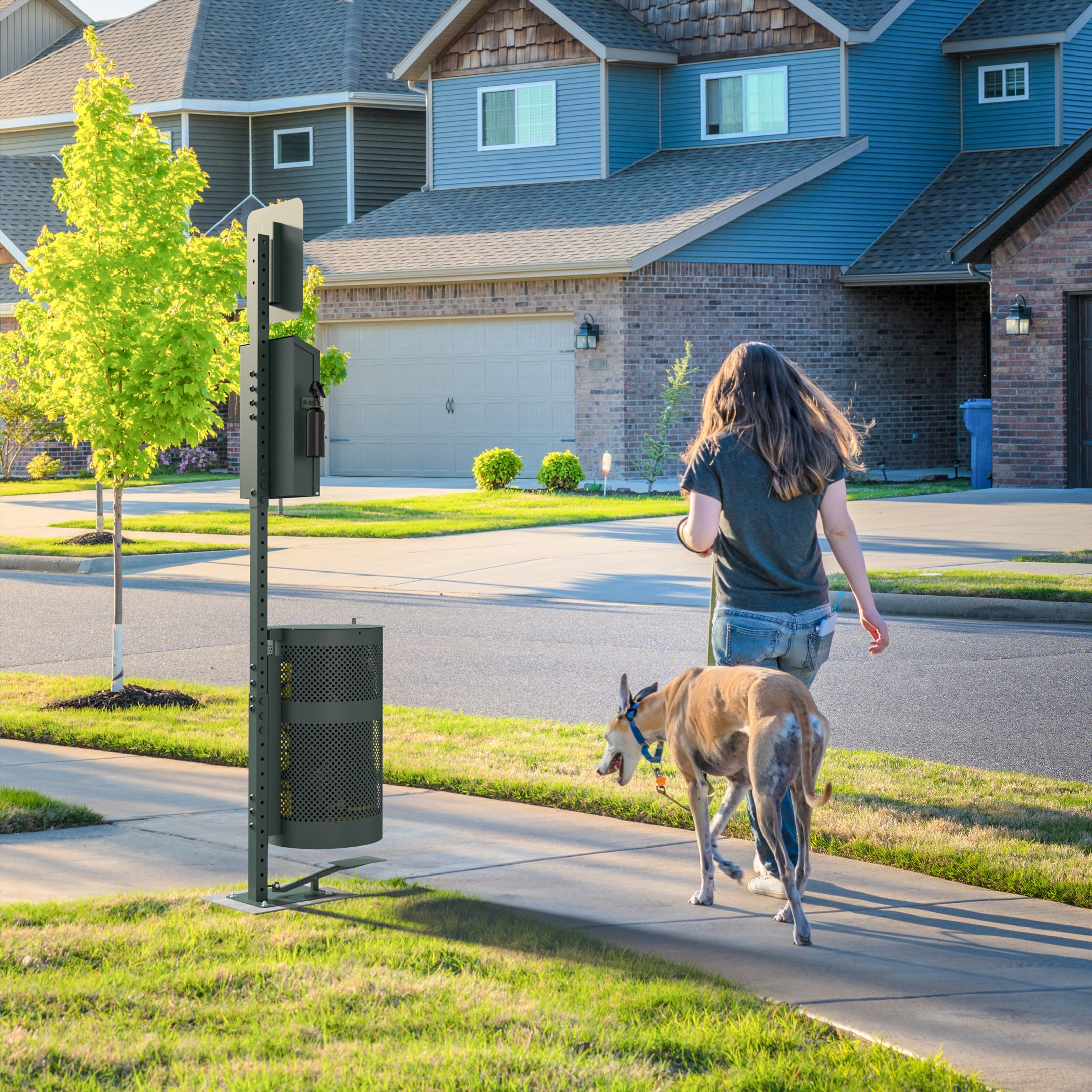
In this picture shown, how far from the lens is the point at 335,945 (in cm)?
523

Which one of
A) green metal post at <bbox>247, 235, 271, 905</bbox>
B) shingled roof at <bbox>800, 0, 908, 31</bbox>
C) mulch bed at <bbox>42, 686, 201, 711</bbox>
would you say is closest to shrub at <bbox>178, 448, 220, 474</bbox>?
shingled roof at <bbox>800, 0, 908, 31</bbox>

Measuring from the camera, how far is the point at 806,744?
5203mm

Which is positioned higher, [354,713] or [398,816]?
[354,713]

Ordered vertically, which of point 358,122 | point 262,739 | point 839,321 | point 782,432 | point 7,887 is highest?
point 358,122

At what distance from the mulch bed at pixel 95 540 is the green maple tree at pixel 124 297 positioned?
872cm

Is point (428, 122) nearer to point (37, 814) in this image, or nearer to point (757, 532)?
point (37, 814)

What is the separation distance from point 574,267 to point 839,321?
17.2ft

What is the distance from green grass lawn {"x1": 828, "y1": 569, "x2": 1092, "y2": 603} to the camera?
1303 cm

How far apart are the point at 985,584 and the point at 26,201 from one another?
2755 centimetres

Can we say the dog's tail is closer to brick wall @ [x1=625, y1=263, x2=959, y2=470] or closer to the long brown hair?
the long brown hair

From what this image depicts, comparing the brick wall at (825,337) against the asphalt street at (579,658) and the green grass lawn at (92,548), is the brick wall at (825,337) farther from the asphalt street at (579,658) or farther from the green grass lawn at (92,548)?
the asphalt street at (579,658)

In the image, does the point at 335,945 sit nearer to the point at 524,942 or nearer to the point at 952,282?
the point at 524,942

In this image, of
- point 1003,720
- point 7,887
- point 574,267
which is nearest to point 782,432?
point 7,887

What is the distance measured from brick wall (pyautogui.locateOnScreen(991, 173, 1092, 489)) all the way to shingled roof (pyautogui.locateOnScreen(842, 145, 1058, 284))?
196 centimetres
